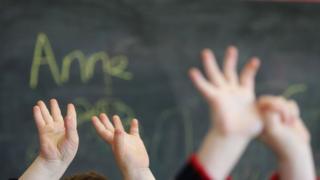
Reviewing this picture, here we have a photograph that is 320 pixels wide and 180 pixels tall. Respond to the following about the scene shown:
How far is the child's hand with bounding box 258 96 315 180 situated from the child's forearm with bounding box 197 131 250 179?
4 cm

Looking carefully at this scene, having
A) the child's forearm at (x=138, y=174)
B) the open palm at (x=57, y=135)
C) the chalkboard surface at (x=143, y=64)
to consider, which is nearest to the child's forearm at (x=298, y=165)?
the child's forearm at (x=138, y=174)

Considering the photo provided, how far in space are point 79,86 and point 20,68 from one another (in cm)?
18

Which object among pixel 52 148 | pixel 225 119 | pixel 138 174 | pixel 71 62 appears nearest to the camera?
pixel 225 119

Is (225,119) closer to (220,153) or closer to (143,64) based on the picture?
(220,153)

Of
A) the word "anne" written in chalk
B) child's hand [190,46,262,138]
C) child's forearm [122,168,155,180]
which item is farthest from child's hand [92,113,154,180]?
the word "anne" written in chalk

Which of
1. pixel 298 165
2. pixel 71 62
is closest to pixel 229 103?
pixel 298 165

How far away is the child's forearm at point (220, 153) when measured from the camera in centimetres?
62

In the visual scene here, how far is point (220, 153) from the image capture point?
0.62m

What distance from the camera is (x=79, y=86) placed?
1.66 meters

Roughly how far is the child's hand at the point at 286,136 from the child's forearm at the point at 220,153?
0.12ft

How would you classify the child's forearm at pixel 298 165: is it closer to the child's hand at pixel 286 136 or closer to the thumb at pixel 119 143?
the child's hand at pixel 286 136

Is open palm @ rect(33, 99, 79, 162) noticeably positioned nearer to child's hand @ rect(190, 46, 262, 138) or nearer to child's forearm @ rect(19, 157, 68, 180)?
child's forearm @ rect(19, 157, 68, 180)

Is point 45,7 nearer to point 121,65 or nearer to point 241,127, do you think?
point 121,65

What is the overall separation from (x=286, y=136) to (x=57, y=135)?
44 cm
